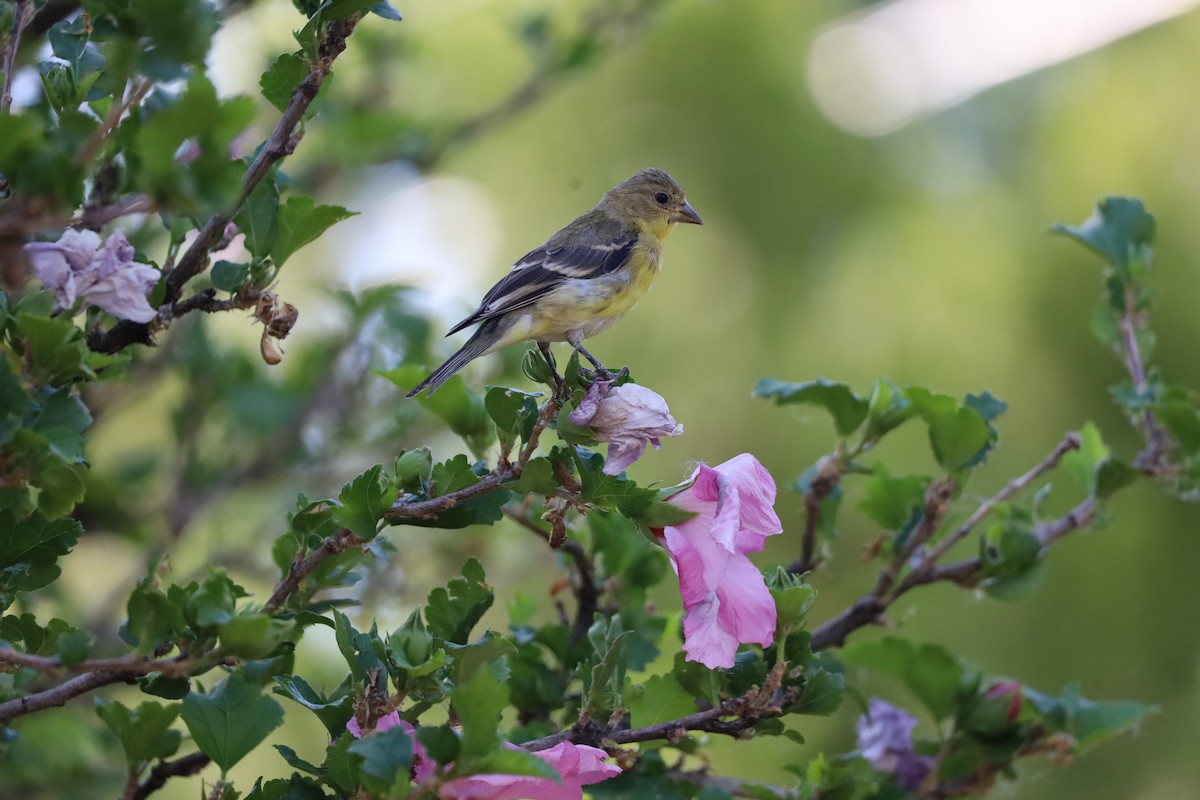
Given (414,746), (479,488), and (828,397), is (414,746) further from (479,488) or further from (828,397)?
(828,397)

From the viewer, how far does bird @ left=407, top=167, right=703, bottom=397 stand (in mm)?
2561

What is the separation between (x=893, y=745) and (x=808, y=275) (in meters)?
4.43

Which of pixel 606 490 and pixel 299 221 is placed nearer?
pixel 606 490

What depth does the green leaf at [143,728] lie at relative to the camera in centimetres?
118

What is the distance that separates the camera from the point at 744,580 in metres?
1.29

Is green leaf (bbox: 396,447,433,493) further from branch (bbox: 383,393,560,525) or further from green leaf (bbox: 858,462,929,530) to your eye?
green leaf (bbox: 858,462,929,530)

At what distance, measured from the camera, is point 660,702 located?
1.46 m

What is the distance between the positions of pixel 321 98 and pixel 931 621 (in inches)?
153

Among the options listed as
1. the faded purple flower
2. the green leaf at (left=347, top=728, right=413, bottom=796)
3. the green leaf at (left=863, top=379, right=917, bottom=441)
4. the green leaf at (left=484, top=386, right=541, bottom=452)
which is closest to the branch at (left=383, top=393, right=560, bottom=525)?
the green leaf at (left=484, top=386, right=541, bottom=452)

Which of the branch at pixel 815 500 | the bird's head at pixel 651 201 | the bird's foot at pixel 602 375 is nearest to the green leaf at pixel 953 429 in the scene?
the branch at pixel 815 500

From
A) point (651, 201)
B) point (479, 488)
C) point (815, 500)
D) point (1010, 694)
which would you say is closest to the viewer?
point (479, 488)

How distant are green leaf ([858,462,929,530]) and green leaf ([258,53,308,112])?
1000 millimetres

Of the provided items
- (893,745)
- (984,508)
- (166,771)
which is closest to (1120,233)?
(984,508)

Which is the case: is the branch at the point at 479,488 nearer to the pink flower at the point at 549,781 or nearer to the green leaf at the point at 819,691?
the pink flower at the point at 549,781
